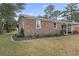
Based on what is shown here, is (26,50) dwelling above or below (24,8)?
below

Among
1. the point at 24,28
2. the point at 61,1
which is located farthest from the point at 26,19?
the point at 61,1

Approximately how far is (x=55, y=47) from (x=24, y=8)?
0.81 meters

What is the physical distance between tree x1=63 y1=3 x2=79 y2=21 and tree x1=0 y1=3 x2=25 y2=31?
28.8 inches

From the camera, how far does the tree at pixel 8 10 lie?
8.00m

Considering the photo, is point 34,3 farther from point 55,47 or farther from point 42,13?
point 55,47

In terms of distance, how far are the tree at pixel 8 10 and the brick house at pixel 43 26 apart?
0.16 m

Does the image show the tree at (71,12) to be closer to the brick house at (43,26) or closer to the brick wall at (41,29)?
the brick house at (43,26)

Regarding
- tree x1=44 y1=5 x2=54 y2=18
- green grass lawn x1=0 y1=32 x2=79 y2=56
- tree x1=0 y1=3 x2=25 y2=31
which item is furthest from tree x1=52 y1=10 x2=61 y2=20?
tree x1=0 y1=3 x2=25 y2=31

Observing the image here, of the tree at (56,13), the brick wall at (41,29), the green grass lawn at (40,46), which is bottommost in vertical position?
the green grass lawn at (40,46)

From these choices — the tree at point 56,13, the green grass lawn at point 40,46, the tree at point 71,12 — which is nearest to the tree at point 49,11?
the tree at point 56,13

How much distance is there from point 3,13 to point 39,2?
62 cm

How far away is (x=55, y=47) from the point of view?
7.98 m

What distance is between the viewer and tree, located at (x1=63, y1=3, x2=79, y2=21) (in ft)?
26.1

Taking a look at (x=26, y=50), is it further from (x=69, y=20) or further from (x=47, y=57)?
(x=69, y=20)
